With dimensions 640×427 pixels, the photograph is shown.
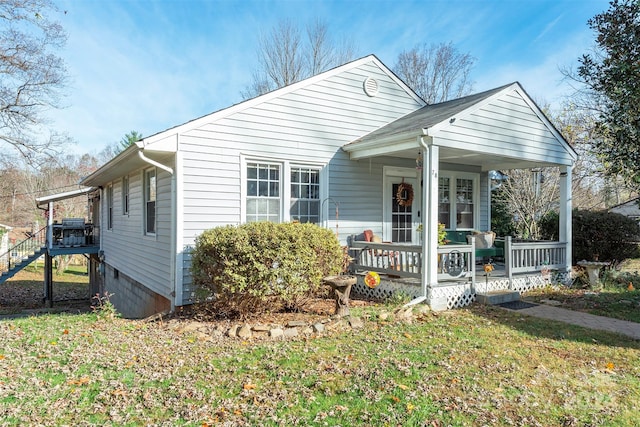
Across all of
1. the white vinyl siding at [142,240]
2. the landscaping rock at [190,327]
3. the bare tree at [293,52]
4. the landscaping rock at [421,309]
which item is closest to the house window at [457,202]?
the landscaping rock at [421,309]

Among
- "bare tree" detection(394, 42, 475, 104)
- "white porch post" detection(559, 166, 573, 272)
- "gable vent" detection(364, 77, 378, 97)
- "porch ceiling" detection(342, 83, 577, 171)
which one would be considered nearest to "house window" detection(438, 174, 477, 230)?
"porch ceiling" detection(342, 83, 577, 171)

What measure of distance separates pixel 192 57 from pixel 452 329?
16277mm

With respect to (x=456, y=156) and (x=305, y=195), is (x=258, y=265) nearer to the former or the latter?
(x=305, y=195)

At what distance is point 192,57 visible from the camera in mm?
17469

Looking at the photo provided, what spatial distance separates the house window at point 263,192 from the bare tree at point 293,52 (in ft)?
53.8

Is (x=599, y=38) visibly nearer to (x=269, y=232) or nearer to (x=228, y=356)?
(x=269, y=232)

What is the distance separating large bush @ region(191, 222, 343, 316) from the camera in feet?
19.1

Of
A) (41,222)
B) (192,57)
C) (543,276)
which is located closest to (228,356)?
(543,276)

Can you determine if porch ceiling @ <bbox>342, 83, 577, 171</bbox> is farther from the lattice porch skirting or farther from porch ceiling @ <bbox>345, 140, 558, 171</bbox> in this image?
the lattice porch skirting

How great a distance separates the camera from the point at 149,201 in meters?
8.87

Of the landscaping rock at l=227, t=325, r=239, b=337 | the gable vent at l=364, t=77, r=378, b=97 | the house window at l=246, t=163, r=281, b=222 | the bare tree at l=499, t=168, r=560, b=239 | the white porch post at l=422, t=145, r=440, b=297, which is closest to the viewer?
the landscaping rock at l=227, t=325, r=239, b=337

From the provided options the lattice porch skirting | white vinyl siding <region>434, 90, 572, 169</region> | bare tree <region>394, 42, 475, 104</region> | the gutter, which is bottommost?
the lattice porch skirting

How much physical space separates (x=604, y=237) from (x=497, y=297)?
545cm

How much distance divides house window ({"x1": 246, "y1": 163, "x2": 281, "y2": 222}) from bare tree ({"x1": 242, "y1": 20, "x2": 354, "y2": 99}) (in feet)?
53.8
